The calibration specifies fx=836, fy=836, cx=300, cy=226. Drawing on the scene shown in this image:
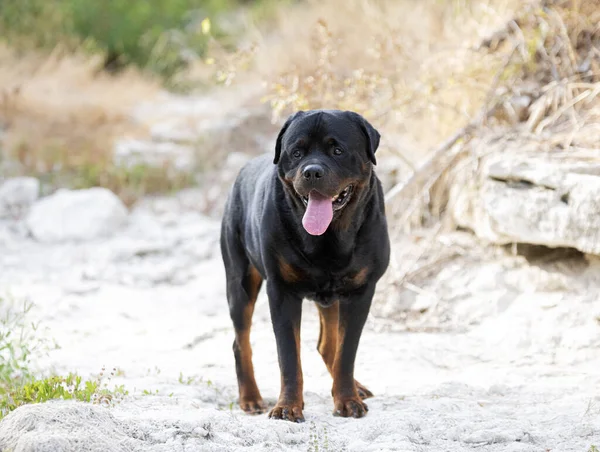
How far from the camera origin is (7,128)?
1130cm

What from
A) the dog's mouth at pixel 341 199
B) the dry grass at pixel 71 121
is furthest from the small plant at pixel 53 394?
the dry grass at pixel 71 121

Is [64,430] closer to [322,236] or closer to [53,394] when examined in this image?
[53,394]

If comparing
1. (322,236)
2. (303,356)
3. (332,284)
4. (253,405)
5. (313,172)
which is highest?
(313,172)

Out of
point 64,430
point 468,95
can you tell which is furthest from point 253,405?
point 468,95

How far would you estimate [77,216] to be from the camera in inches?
357

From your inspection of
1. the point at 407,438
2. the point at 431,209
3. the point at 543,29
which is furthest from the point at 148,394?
the point at 543,29

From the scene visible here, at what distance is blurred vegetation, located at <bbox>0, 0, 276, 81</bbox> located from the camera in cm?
1411

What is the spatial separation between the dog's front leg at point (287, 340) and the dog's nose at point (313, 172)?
0.65 metres

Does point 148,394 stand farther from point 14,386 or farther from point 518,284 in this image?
point 518,284

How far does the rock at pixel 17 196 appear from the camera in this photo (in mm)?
9531

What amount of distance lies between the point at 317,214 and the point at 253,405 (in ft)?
4.09

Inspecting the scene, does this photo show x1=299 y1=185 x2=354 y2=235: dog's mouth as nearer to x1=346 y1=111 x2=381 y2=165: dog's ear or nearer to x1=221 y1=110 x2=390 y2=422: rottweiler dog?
x1=221 y1=110 x2=390 y2=422: rottweiler dog

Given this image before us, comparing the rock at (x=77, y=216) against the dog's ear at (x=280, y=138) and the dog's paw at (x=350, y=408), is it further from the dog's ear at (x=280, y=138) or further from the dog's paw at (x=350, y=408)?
the dog's paw at (x=350, y=408)

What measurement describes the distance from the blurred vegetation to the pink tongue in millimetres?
10996
